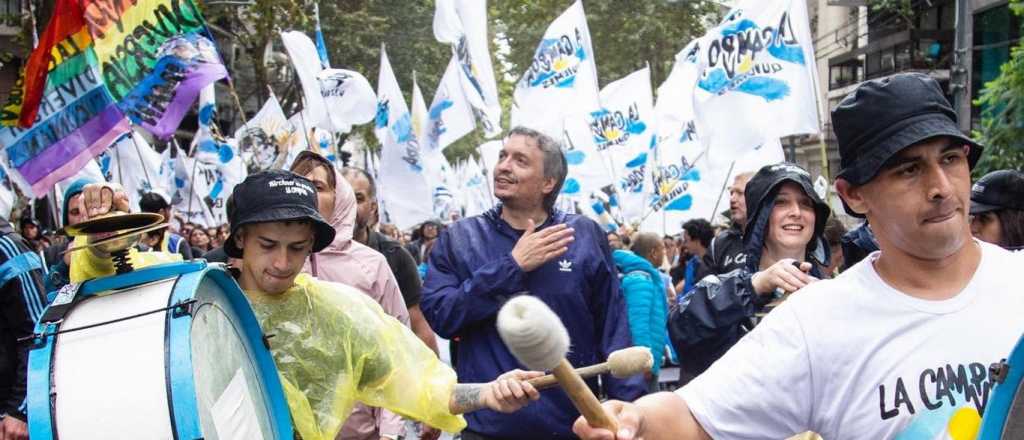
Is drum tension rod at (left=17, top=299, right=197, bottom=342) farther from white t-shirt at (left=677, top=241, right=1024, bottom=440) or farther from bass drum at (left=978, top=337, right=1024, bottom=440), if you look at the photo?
bass drum at (left=978, top=337, right=1024, bottom=440)

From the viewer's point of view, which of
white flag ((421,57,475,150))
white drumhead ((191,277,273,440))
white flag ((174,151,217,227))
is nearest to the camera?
white drumhead ((191,277,273,440))

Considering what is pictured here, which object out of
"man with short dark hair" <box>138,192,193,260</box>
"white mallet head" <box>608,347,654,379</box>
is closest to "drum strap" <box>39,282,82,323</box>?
"white mallet head" <box>608,347,654,379</box>

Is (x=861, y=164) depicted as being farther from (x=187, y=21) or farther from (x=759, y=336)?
(x=187, y=21)

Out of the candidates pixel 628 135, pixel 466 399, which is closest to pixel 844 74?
pixel 628 135

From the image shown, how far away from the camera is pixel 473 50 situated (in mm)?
15930

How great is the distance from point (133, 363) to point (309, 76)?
14536 millimetres

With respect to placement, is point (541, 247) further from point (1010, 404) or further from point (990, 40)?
point (990, 40)

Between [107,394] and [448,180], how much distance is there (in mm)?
32893

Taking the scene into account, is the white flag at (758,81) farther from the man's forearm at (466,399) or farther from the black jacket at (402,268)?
the man's forearm at (466,399)

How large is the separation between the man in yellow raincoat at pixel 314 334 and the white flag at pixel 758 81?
21.9 ft

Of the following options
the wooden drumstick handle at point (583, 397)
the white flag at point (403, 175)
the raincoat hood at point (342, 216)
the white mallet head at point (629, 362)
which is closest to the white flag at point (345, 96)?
the white flag at point (403, 175)

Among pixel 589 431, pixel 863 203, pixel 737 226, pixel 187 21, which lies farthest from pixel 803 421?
pixel 187 21

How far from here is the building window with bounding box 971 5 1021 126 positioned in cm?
2747

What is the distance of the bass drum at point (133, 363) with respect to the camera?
2.81 metres
